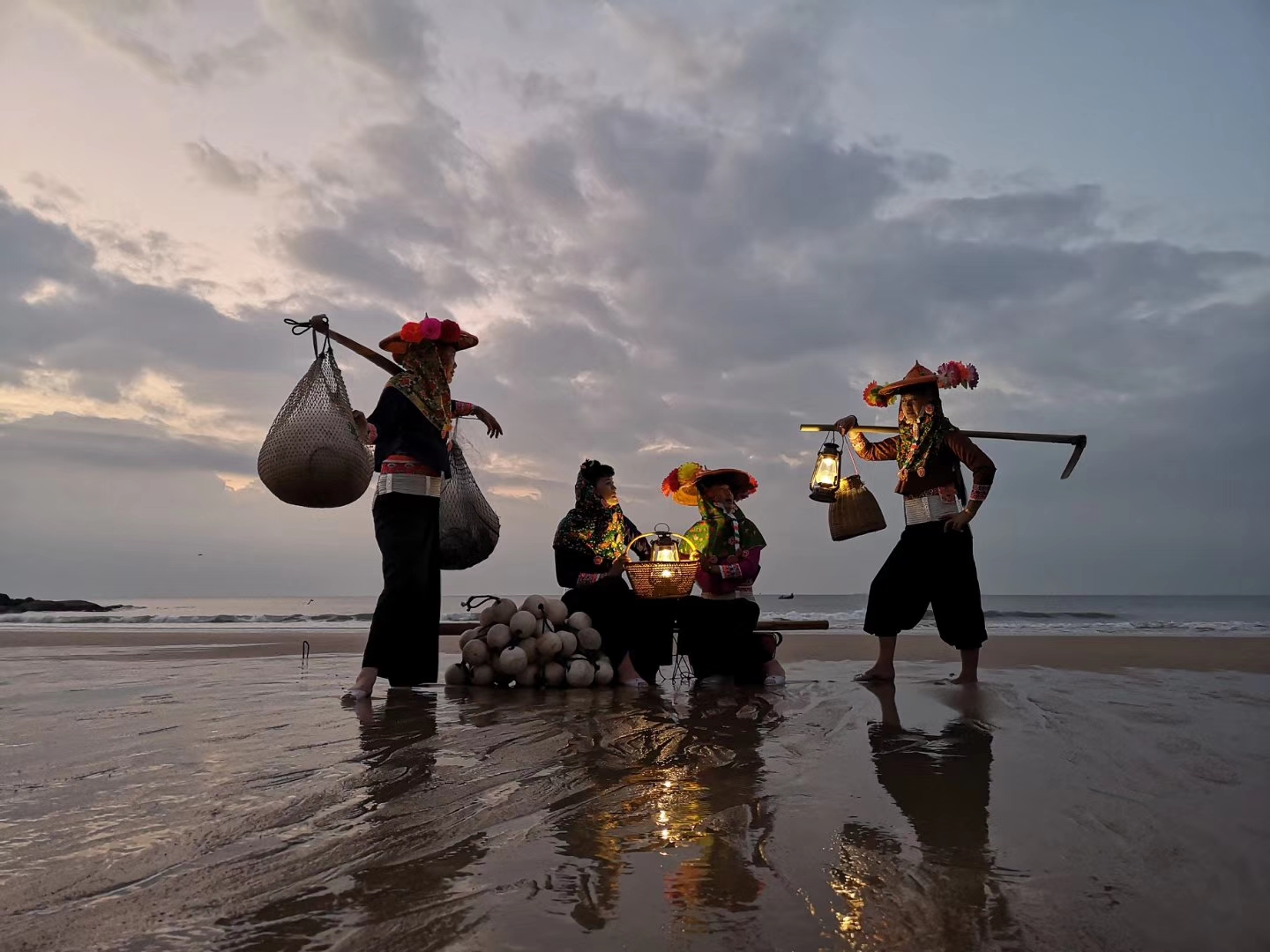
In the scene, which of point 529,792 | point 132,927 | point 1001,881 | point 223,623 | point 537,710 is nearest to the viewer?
point 132,927

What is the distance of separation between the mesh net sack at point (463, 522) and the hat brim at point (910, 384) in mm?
3086

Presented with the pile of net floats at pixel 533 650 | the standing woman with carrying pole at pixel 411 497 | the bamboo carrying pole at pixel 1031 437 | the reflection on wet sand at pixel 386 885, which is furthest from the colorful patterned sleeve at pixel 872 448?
the reflection on wet sand at pixel 386 885

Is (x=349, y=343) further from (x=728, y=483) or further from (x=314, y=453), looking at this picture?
(x=728, y=483)

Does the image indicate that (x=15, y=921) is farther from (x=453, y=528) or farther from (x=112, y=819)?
(x=453, y=528)

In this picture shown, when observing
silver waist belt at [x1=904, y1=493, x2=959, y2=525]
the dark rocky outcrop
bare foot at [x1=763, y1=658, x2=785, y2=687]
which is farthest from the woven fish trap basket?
the dark rocky outcrop

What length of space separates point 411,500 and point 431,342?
1.03 metres

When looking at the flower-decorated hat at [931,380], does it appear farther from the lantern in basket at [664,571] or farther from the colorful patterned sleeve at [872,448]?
the lantern in basket at [664,571]

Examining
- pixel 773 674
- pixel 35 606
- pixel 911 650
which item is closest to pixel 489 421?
pixel 773 674

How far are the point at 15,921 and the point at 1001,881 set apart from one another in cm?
192

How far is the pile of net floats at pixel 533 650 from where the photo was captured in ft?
19.4

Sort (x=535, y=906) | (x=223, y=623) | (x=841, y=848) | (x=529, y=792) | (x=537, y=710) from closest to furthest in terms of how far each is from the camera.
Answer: (x=535, y=906) → (x=841, y=848) → (x=529, y=792) → (x=537, y=710) → (x=223, y=623)

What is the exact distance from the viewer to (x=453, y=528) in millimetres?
6160

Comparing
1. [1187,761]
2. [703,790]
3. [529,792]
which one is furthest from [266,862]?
[1187,761]

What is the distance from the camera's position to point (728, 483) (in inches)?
262
